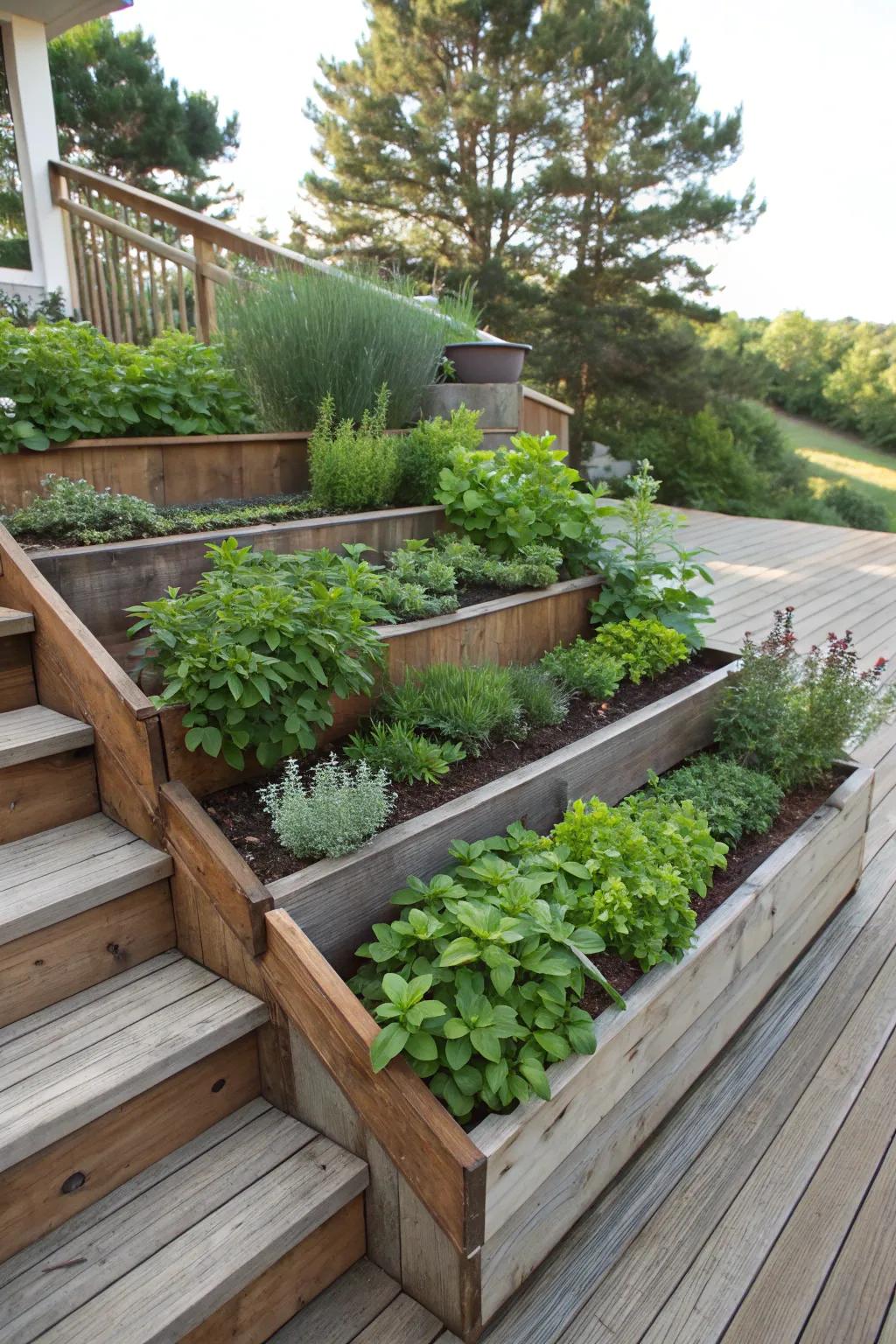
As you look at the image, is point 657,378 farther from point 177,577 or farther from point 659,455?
point 177,577

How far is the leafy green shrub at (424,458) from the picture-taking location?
9.78 ft

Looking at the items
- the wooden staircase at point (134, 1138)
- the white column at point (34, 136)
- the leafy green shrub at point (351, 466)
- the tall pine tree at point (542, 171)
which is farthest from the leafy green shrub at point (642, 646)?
the tall pine tree at point (542, 171)

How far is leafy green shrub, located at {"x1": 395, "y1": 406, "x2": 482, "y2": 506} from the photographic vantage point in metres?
2.98

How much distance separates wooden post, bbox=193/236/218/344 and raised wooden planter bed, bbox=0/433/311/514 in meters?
1.21

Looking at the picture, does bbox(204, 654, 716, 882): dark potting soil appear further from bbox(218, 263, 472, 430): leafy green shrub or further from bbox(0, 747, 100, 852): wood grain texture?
bbox(218, 263, 472, 430): leafy green shrub

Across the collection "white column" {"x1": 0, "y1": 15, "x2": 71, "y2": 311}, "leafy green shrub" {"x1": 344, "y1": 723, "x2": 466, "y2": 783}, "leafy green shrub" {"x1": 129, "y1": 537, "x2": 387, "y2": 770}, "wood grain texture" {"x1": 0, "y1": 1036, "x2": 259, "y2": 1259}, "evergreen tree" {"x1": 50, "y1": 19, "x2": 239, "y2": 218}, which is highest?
"evergreen tree" {"x1": 50, "y1": 19, "x2": 239, "y2": 218}

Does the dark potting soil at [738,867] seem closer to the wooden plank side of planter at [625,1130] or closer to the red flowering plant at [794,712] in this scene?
the red flowering plant at [794,712]

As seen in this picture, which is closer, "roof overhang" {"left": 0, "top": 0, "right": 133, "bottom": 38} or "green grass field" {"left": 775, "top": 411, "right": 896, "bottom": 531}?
"roof overhang" {"left": 0, "top": 0, "right": 133, "bottom": 38}

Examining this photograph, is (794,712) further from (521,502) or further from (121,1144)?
(121,1144)

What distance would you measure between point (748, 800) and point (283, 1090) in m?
1.49

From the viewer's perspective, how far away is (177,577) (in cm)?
222

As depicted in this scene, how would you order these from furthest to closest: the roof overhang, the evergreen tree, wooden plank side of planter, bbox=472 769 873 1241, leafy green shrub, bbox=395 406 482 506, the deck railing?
the evergreen tree < the roof overhang < the deck railing < leafy green shrub, bbox=395 406 482 506 < wooden plank side of planter, bbox=472 769 873 1241

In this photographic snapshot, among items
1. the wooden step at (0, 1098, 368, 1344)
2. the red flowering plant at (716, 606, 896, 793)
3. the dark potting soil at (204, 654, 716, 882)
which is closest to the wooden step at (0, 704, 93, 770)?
the dark potting soil at (204, 654, 716, 882)

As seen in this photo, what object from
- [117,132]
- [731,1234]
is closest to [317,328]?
[731,1234]
